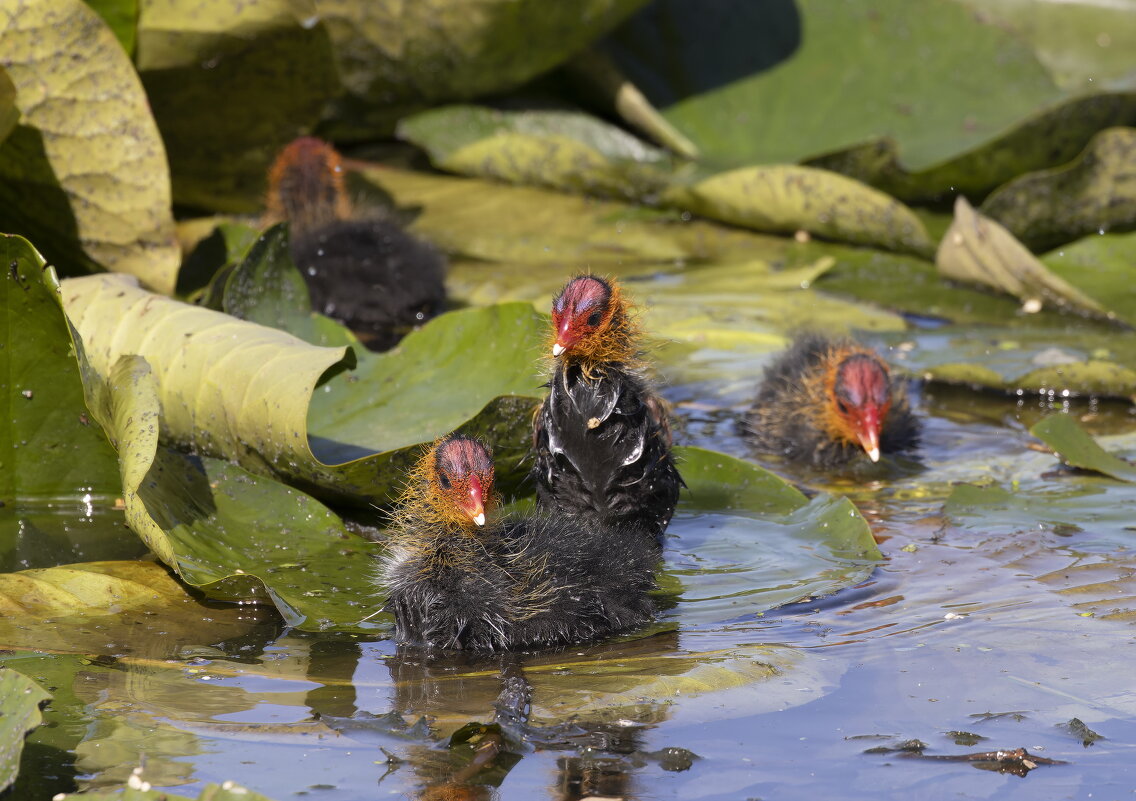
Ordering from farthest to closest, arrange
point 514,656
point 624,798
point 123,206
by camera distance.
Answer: point 123,206 → point 514,656 → point 624,798

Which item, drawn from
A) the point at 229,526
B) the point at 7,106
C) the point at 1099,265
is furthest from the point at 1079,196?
the point at 7,106

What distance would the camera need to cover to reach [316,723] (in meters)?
2.49

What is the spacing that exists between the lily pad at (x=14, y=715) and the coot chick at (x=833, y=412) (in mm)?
2904

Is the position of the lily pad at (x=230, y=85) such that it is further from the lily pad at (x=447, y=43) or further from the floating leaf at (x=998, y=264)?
the floating leaf at (x=998, y=264)

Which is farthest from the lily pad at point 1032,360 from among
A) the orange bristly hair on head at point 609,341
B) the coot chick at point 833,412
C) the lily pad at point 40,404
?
the lily pad at point 40,404

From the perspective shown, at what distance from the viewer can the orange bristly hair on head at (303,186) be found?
6.23 meters

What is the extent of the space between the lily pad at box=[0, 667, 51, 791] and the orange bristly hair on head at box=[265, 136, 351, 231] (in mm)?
4123

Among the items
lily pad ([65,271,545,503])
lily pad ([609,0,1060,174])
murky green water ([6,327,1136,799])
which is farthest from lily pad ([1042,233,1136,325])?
lily pad ([65,271,545,503])

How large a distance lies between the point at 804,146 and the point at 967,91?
914mm

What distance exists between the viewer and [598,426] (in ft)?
11.4

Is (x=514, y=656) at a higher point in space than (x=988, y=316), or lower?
lower

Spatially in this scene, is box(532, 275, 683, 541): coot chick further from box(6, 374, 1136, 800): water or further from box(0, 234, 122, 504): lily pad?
box(0, 234, 122, 504): lily pad

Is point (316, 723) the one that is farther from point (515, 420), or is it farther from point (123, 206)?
point (123, 206)

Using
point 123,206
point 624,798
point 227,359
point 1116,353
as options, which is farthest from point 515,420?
point 1116,353
